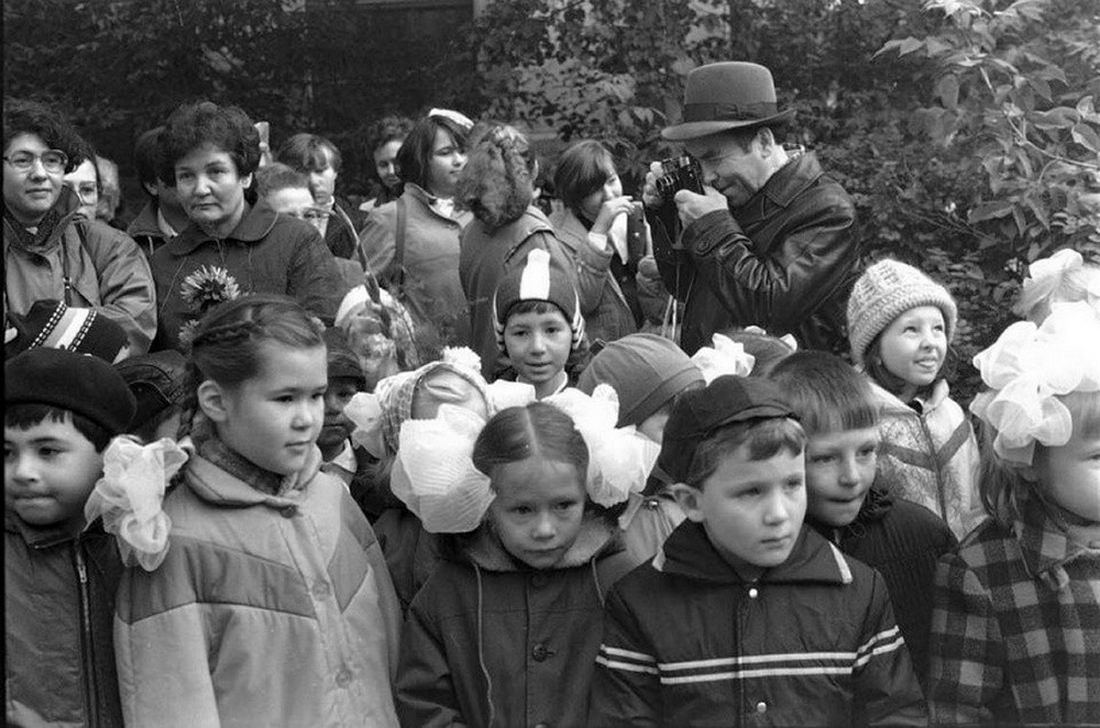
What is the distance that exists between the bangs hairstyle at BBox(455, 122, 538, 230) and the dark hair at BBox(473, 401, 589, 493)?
1.95m

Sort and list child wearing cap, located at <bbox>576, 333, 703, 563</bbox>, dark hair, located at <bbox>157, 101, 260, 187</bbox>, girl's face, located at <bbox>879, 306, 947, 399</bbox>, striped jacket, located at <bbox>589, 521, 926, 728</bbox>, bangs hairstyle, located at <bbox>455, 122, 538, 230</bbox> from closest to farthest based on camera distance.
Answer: striped jacket, located at <bbox>589, 521, 926, 728</bbox>
child wearing cap, located at <bbox>576, 333, 703, 563</bbox>
girl's face, located at <bbox>879, 306, 947, 399</bbox>
dark hair, located at <bbox>157, 101, 260, 187</bbox>
bangs hairstyle, located at <bbox>455, 122, 538, 230</bbox>

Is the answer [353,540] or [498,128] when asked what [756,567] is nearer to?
[353,540]

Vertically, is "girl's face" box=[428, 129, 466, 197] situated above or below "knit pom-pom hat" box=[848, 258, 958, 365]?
above

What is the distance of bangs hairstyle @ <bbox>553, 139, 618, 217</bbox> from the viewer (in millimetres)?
5688

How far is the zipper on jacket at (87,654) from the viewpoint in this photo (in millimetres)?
2820

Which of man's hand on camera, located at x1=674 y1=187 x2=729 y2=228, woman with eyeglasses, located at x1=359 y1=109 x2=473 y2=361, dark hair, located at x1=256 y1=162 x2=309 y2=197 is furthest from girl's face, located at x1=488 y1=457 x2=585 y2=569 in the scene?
dark hair, located at x1=256 y1=162 x2=309 y2=197

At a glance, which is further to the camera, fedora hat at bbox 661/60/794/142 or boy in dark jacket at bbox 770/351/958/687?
fedora hat at bbox 661/60/794/142

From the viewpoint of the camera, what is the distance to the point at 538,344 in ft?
12.7

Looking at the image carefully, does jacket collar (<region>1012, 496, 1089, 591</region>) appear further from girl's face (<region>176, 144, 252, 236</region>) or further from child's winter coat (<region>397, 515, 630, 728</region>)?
girl's face (<region>176, 144, 252, 236</region>)

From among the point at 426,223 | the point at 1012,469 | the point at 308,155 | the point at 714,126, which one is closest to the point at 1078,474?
the point at 1012,469

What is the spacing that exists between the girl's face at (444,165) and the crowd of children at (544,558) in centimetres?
230

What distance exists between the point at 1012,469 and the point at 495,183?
2394mm

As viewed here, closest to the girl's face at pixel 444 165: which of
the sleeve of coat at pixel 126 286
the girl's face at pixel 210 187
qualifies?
the girl's face at pixel 210 187

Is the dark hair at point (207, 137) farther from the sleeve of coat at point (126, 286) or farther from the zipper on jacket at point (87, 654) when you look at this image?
the zipper on jacket at point (87, 654)
